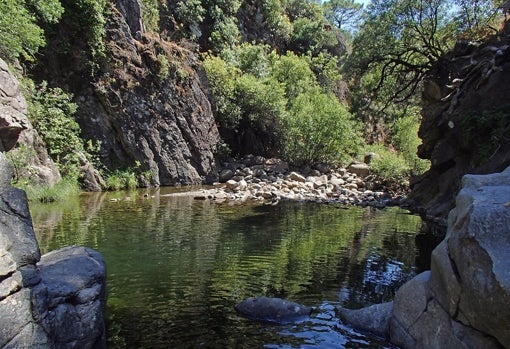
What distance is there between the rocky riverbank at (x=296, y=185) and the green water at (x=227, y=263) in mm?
3651

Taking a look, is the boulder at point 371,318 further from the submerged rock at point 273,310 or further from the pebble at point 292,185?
the pebble at point 292,185

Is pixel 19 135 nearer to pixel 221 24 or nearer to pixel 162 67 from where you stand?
pixel 162 67

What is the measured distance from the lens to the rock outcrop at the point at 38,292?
15.4 ft

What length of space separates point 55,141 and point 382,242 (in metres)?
16.5

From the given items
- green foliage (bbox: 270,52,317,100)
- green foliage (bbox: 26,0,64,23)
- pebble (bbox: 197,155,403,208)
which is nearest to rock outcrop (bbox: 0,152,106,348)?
pebble (bbox: 197,155,403,208)

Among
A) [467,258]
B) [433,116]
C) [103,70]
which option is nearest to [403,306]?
[467,258]

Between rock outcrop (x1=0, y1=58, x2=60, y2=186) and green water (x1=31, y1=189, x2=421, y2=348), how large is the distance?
215 centimetres

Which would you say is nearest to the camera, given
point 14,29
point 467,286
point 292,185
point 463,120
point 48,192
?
point 467,286

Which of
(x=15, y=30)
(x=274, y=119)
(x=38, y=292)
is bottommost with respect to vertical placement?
(x=38, y=292)

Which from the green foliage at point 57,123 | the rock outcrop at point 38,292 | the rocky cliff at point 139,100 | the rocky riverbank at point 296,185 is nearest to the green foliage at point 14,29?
the green foliage at point 57,123

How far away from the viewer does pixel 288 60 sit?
39.8 metres

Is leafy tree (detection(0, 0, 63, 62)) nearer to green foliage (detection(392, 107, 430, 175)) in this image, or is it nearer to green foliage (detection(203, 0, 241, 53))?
green foliage (detection(203, 0, 241, 53))

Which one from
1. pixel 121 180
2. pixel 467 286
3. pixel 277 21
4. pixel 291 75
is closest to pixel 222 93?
pixel 291 75

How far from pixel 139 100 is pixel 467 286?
2394cm
